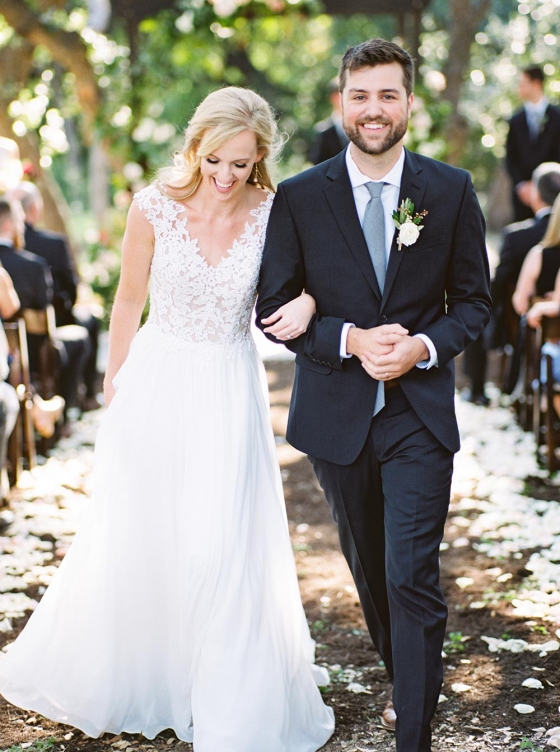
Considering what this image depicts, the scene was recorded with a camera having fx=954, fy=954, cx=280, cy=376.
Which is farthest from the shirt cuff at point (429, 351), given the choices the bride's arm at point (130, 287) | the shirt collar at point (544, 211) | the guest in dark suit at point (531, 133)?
the guest in dark suit at point (531, 133)

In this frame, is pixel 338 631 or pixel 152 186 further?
pixel 338 631

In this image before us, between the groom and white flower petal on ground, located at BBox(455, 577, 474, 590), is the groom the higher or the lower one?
the higher one

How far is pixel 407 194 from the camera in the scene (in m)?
2.98

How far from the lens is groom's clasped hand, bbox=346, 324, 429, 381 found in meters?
2.86

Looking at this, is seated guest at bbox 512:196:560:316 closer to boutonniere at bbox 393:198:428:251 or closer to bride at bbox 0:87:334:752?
bride at bbox 0:87:334:752

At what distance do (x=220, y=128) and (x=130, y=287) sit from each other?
0.70m

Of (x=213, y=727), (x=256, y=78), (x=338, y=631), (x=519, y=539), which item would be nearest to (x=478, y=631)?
(x=338, y=631)

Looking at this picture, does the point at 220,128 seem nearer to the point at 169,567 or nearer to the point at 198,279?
the point at 198,279

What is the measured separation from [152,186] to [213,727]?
1.86m

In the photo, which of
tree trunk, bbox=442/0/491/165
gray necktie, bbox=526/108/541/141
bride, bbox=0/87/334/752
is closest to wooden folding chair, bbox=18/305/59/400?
bride, bbox=0/87/334/752

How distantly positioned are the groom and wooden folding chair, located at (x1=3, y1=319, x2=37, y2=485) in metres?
3.39

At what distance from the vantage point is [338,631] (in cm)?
419

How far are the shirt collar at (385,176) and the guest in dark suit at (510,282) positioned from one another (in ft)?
15.2

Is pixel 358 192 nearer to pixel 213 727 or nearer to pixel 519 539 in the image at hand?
pixel 213 727
